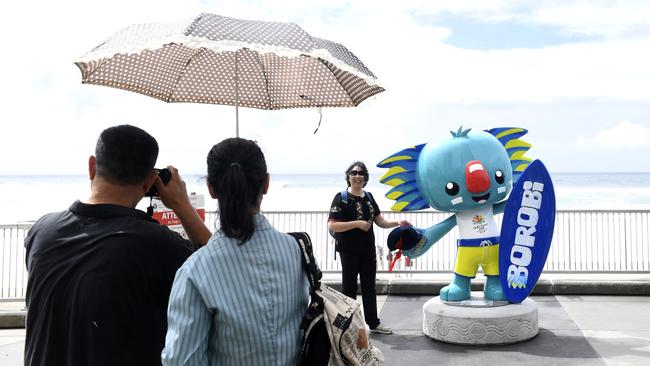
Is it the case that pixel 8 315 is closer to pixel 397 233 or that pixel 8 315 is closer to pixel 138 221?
pixel 397 233

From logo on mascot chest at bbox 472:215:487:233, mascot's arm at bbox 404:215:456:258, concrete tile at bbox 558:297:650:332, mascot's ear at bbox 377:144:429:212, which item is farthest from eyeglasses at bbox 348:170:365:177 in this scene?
concrete tile at bbox 558:297:650:332

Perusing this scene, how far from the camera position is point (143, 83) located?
4.04 m

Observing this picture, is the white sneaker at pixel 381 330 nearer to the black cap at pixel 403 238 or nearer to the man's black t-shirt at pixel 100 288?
the black cap at pixel 403 238

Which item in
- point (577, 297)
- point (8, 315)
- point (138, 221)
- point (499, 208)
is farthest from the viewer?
point (577, 297)

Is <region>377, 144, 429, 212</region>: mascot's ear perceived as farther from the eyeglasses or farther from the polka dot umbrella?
the polka dot umbrella

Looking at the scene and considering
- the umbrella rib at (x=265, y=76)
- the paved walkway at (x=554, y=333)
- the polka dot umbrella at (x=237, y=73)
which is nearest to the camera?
the polka dot umbrella at (x=237, y=73)

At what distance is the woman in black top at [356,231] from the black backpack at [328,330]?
3.69 metres

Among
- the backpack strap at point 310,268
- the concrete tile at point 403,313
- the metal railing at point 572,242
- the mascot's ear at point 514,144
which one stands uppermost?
the mascot's ear at point 514,144

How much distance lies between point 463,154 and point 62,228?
173 inches

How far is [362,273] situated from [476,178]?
1.49 meters

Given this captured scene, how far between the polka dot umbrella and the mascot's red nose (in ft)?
6.14

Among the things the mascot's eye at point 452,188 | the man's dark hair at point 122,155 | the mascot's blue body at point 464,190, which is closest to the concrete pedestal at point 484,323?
the mascot's blue body at point 464,190

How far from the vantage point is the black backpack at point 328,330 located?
1.76m

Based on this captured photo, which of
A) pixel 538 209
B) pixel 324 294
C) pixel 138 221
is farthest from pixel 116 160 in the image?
pixel 538 209
